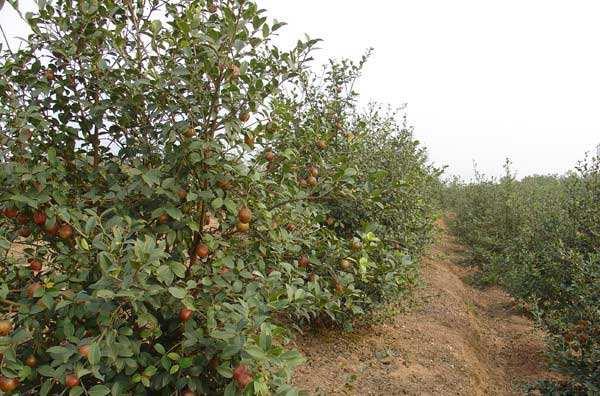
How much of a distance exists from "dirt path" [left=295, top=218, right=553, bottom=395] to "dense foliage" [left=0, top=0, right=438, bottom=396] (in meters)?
1.47

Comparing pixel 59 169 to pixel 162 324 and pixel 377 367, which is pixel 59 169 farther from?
pixel 377 367

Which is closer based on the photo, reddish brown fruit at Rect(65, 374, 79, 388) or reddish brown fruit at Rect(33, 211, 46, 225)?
reddish brown fruit at Rect(65, 374, 79, 388)

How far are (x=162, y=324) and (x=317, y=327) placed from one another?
120 inches

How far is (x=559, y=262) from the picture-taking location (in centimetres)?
580

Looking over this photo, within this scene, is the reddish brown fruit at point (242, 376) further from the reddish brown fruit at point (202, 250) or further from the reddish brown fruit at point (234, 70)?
the reddish brown fruit at point (234, 70)

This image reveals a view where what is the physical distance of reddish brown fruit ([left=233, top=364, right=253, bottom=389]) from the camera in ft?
5.66

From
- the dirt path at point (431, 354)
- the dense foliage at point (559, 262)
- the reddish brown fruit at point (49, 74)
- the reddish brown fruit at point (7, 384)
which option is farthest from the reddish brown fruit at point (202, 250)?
the dense foliage at point (559, 262)

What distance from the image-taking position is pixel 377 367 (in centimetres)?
448

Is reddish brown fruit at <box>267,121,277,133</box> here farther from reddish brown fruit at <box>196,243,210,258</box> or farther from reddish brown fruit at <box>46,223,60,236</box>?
reddish brown fruit at <box>46,223,60,236</box>

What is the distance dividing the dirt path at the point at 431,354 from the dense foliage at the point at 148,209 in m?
1.47

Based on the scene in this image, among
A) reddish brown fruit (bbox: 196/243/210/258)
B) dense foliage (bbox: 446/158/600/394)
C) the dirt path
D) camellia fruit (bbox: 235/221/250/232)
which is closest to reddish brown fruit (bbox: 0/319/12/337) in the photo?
reddish brown fruit (bbox: 196/243/210/258)

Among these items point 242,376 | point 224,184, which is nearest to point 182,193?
point 224,184

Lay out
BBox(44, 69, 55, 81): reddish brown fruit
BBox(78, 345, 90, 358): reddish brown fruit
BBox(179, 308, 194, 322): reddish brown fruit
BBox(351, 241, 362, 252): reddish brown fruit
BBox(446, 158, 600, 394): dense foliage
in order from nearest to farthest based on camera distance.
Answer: BBox(78, 345, 90, 358): reddish brown fruit < BBox(179, 308, 194, 322): reddish brown fruit < BBox(44, 69, 55, 81): reddish brown fruit < BBox(351, 241, 362, 252): reddish brown fruit < BBox(446, 158, 600, 394): dense foliage

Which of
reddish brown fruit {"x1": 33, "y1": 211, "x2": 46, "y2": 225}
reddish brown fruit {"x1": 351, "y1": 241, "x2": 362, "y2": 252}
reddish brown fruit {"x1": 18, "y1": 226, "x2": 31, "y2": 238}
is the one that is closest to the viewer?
reddish brown fruit {"x1": 33, "y1": 211, "x2": 46, "y2": 225}
